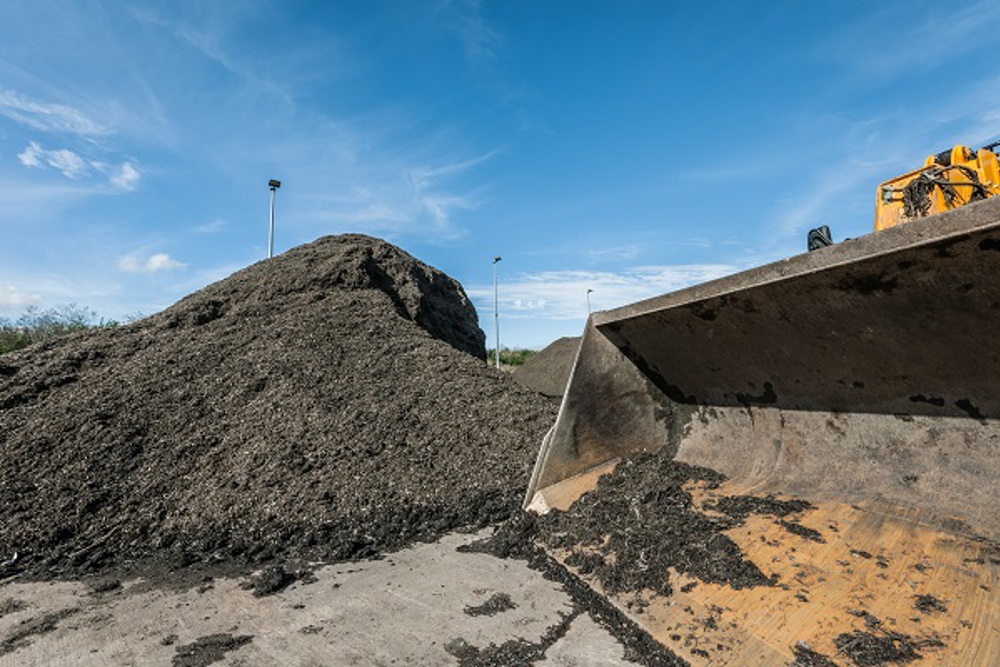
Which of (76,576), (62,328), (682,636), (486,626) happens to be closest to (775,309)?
(682,636)

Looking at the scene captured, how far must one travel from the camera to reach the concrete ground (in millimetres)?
2059

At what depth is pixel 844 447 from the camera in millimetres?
2443

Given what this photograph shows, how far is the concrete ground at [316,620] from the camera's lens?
2059 millimetres

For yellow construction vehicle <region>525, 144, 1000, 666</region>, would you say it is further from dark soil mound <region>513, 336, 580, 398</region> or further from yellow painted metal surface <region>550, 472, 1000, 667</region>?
dark soil mound <region>513, 336, 580, 398</region>

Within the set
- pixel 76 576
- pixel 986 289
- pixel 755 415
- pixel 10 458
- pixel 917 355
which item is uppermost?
pixel 986 289

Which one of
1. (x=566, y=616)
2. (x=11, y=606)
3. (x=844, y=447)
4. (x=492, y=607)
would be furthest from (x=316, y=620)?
(x=844, y=447)

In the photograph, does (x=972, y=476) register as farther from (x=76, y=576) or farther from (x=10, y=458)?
(x=10, y=458)

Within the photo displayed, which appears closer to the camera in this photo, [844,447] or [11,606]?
[844,447]

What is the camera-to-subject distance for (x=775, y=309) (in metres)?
2.39

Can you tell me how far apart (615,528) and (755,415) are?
3.02 feet

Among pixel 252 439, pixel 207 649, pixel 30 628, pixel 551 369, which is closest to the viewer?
pixel 207 649

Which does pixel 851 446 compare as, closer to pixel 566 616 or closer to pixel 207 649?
pixel 566 616

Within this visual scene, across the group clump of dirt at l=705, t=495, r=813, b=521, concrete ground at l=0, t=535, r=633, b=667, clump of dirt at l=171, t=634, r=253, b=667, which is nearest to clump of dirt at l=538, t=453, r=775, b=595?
clump of dirt at l=705, t=495, r=813, b=521

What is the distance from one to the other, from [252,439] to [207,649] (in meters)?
2.44
